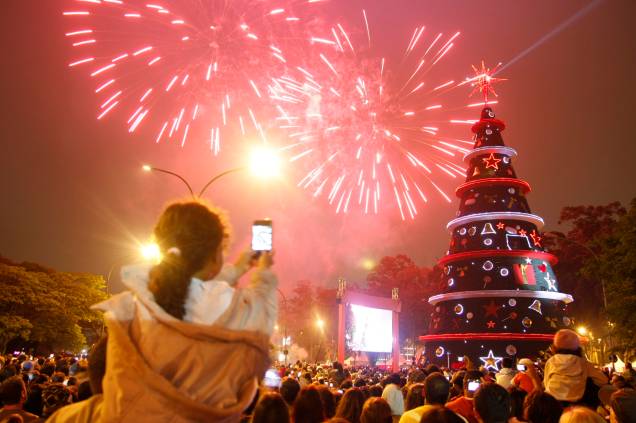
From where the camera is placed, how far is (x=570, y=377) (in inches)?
266

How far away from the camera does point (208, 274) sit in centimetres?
345

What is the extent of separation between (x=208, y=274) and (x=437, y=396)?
4190mm

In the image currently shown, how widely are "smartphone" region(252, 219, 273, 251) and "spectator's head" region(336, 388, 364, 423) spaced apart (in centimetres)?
413

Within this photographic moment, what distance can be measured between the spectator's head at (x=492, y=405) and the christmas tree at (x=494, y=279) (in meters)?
28.1

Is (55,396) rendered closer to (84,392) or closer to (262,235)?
(84,392)

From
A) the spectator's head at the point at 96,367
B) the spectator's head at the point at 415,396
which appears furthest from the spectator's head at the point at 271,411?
the spectator's head at the point at 415,396

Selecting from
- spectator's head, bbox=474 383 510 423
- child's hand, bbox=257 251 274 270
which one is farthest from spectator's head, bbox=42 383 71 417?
spectator's head, bbox=474 383 510 423

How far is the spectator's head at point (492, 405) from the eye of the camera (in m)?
5.52

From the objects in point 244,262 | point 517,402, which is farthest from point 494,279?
point 244,262

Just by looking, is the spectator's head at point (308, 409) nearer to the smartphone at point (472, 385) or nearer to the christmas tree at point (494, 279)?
the smartphone at point (472, 385)

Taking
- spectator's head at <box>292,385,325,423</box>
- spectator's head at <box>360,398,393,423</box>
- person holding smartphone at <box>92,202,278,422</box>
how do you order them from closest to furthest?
person holding smartphone at <box>92,202,278,422</box> < spectator's head at <box>292,385,325,423</box> < spectator's head at <box>360,398,393,423</box>

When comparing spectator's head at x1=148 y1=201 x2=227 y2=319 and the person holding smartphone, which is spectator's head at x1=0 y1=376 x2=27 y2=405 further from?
spectator's head at x1=148 y1=201 x2=227 y2=319

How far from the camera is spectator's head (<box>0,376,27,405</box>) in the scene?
6.40m

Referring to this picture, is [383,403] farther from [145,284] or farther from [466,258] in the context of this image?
Result: [466,258]
